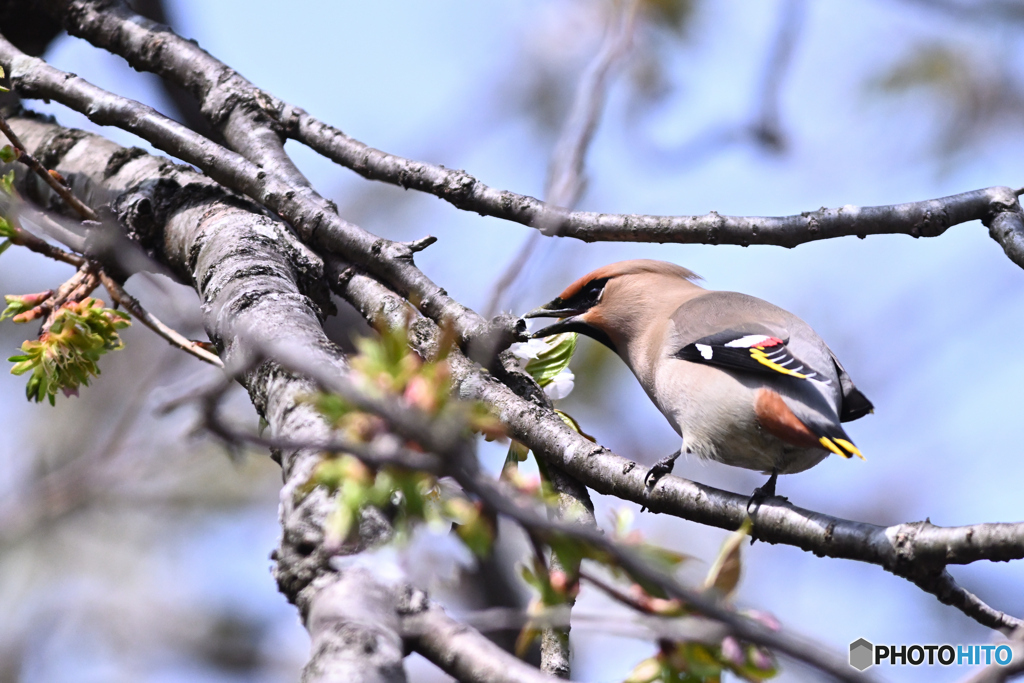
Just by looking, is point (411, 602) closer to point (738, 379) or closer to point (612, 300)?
point (738, 379)

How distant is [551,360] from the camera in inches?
130

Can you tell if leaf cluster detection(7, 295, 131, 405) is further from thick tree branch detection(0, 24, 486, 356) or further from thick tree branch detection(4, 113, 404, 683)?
thick tree branch detection(0, 24, 486, 356)

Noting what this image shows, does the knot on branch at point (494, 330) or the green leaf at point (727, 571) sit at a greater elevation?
the knot on branch at point (494, 330)

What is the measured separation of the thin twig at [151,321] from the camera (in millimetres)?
2988

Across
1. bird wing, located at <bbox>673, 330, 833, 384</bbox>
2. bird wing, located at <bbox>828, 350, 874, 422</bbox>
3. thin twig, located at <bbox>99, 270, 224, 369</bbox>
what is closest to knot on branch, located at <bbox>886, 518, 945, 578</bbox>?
bird wing, located at <bbox>673, 330, 833, 384</bbox>

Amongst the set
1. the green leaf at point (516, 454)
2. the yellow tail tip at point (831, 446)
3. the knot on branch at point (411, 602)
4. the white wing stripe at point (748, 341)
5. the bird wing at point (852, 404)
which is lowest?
the knot on branch at point (411, 602)

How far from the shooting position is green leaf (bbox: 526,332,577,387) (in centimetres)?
328

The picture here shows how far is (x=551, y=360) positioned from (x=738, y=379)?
0.71m

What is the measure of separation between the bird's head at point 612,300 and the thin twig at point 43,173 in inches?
74.4

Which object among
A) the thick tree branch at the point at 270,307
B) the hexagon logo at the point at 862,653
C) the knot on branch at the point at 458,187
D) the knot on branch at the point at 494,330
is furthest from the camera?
the knot on branch at the point at 458,187

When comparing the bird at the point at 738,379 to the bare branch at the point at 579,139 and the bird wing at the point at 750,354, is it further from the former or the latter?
the bare branch at the point at 579,139

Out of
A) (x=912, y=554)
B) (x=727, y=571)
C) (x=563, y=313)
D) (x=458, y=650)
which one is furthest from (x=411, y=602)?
(x=563, y=313)

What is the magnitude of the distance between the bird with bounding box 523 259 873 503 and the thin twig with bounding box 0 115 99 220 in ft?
5.49

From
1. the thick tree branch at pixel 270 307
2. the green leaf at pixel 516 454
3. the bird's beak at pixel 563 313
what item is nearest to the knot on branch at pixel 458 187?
the thick tree branch at pixel 270 307
